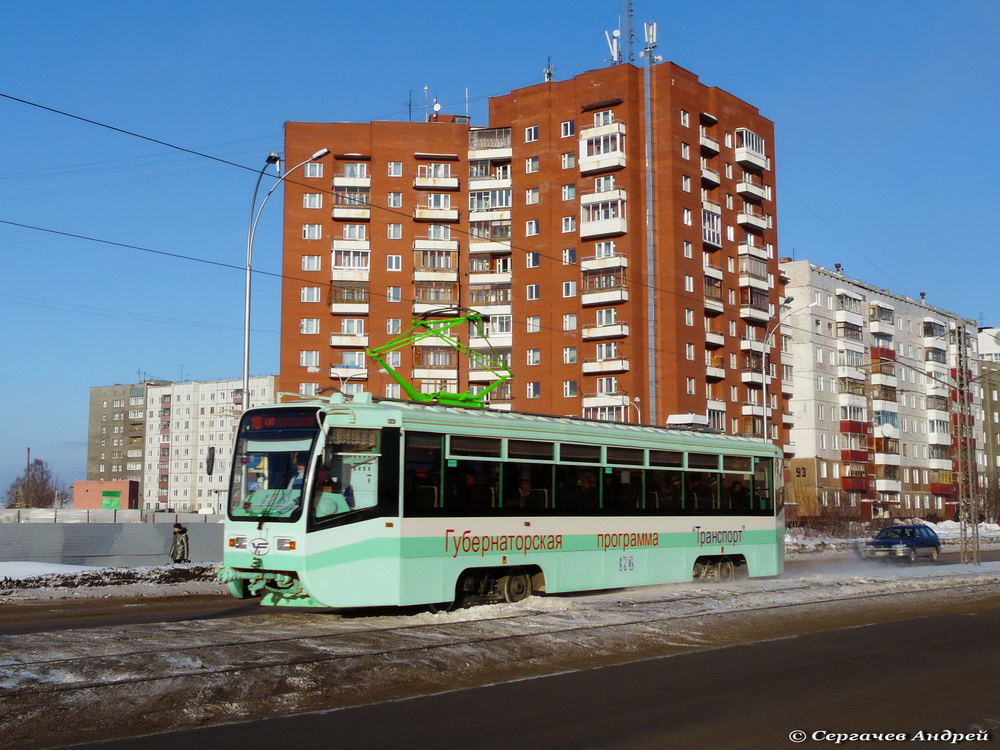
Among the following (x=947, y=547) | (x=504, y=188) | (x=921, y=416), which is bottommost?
(x=947, y=547)

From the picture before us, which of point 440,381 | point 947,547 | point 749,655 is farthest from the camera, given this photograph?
point 440,381

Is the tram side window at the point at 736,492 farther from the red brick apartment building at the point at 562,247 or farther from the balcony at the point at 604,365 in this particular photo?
the balcony at the point at 604,365

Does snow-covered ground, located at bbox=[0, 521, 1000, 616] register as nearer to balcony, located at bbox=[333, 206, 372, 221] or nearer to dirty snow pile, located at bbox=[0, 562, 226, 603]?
dirty snow pile, located at bbox=[0, 562, 226, 603]

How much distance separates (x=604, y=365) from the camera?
71250 millimetres

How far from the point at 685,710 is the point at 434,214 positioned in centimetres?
7037

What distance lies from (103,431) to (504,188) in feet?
387

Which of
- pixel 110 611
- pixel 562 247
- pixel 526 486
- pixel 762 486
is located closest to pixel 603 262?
pixel 562 247

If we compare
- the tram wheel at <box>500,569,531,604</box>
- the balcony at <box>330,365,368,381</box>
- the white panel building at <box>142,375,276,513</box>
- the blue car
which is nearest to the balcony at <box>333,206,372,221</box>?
the balcony at <box>330,365,368,381</box>

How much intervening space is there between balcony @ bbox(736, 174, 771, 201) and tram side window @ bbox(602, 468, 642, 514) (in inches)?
2421

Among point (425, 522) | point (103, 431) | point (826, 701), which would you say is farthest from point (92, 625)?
point (103, 431)

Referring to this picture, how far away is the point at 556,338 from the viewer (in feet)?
244

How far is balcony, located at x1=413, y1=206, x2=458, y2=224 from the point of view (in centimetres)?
7788

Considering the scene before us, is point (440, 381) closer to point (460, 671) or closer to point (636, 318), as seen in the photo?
point (636, 318)

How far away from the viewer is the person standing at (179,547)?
3244 centimetres
